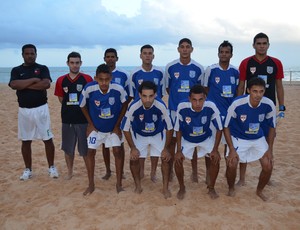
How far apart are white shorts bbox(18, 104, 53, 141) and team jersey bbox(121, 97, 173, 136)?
5.25ft

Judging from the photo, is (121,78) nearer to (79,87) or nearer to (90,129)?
(79,87)

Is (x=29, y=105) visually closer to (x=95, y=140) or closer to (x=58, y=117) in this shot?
(x=95, y=140)

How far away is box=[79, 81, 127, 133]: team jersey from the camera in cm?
461

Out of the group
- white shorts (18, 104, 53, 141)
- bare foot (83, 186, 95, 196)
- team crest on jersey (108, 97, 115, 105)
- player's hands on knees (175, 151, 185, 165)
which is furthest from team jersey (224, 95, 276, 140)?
white shorts (18, 104, 53, 141)

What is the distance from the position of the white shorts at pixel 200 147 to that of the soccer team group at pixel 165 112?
0.05 feet

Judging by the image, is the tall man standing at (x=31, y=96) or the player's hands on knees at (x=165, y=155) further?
the tall man standing at (x=31, y=96)

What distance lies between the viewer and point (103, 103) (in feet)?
15.1

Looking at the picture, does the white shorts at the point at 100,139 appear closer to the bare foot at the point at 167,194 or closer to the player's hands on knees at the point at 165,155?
the player's hands on knees at the point at 165,155

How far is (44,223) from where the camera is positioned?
390 centimetres

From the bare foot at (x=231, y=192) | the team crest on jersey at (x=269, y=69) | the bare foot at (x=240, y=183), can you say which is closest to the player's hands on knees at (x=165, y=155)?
the bare foot at (x=231, y=192)

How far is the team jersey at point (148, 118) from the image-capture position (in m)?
4.46

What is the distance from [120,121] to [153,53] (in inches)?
53.3

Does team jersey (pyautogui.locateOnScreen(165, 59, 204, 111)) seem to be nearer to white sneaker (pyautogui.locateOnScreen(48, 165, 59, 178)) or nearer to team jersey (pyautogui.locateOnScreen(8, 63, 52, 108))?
team jersey (pyautogui.locateOnScreen(8, 63, 52, 108))

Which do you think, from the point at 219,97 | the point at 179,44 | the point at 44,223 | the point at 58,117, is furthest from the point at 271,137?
the point at 58,117
